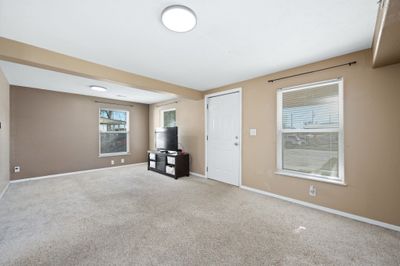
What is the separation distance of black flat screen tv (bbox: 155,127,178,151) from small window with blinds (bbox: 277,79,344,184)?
2701 millimetres

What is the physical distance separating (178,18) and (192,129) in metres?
3.41

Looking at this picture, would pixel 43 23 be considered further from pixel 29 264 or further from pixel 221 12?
pixel 29 264

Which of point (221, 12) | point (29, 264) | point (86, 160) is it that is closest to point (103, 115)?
point (86, 160)

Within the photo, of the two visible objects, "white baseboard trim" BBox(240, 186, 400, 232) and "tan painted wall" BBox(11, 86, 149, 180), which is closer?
"white baseboard trim" BBox(240, 186, 400, 232)

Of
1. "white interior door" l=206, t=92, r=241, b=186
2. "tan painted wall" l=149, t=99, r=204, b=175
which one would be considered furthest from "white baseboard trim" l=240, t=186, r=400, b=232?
"tan painted wall" l=149, t=99, r=204, b=175

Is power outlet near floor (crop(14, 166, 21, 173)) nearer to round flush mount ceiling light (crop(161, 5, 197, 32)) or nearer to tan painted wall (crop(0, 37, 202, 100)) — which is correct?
tan painted wall (crop(0, 37, 202, 100))

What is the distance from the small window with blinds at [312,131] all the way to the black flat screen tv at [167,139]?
2701mm

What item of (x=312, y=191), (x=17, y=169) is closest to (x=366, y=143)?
(x=312, y=191)

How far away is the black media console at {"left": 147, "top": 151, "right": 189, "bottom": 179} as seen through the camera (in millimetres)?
4410

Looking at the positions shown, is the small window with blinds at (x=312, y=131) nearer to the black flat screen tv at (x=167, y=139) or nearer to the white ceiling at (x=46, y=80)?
the black flat screen tv at (x=167, y=139)

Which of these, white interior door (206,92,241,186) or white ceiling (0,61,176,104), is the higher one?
white ceiling (0,61,176,104)

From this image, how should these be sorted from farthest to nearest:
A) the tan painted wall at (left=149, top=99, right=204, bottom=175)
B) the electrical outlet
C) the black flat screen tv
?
the black flat screen tv → the tan painted wall at (left=149, top=99, right=204, bottom=175) → the electrical outlet

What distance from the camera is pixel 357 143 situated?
2.35 meters

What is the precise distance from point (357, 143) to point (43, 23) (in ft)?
13.5
